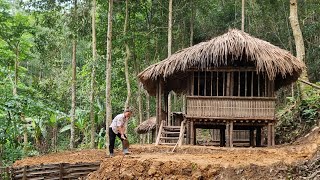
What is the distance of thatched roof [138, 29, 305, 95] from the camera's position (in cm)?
1345

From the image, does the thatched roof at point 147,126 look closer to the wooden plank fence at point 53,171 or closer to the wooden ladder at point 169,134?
the wooden ladder at point 169,134

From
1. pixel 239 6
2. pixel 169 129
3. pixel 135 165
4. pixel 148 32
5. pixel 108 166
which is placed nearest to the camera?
pixel 135 165

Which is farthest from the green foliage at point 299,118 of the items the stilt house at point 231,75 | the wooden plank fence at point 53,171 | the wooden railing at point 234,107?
the wooden plank fence at point 53,171

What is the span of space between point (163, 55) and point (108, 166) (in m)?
16.3

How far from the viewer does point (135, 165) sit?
10.9 m

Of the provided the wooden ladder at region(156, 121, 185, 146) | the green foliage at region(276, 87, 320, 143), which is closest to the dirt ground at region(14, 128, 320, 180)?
the wooden ladder at region(156, 121, 185, 146)

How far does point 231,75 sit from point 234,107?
1.06m

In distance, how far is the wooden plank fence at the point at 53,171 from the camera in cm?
1196

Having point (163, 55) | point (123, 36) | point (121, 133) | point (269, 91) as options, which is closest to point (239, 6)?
point (163, 55)

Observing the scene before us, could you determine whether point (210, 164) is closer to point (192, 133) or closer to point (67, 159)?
point (192, 133)

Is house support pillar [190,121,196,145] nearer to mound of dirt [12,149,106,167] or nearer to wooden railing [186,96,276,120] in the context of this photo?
wooden railing [186,96,276,120]

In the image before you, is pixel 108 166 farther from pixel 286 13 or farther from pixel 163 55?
pixel 286 13

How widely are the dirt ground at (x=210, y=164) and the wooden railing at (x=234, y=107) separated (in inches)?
65.9

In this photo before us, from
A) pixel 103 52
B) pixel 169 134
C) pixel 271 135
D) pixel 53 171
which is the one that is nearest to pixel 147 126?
pixel 103 52
